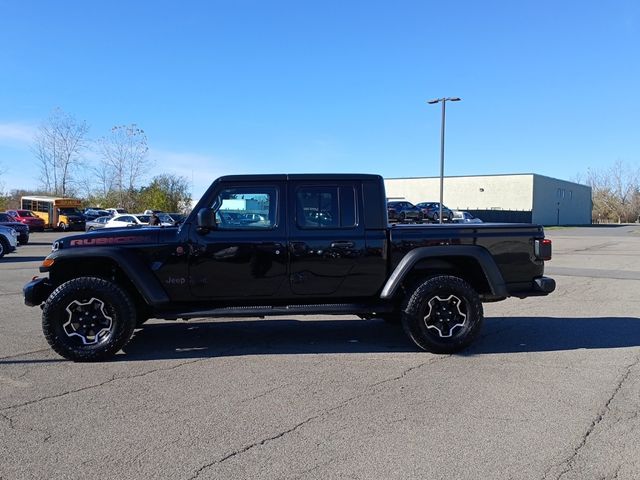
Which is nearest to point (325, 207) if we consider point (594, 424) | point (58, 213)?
point (594, 424)

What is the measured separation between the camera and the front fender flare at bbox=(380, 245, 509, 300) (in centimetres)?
614

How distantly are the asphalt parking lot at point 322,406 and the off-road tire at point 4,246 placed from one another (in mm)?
14088

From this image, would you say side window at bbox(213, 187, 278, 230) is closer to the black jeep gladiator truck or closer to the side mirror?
the black jeep gladiator truck

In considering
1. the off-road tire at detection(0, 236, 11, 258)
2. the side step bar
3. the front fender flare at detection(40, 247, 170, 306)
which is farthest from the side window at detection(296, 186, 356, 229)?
the off-road tire at detection(0, 236, 11, 258)

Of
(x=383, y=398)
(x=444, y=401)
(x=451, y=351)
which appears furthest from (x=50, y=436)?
(x=451, y=351)

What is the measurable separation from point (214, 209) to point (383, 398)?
274 centimetres

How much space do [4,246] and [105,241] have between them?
54.3 feet

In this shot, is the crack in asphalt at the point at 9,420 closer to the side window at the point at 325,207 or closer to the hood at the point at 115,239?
the hood at the point at 115,239

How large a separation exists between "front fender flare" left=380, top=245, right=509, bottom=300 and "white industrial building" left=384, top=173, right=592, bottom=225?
6178 cm

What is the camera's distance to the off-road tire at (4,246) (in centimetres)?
1975

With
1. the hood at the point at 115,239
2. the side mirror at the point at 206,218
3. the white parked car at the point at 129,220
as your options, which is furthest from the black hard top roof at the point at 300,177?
the white parked car at the point at 129,220

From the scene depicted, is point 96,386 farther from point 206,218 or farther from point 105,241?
point 206,218

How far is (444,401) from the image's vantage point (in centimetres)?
473

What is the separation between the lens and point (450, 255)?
6.25m
